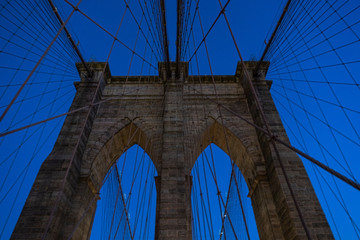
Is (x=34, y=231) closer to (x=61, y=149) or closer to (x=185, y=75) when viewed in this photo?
(x=61, y=149)

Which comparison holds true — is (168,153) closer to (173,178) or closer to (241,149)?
(173,178)

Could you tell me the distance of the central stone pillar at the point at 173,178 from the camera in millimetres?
5852

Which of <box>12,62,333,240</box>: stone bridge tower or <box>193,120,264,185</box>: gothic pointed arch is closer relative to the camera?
<box>12,62,333,240</box>: stone bridge tower

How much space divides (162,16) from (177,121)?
12.3 ft

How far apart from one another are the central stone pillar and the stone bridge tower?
0.03m

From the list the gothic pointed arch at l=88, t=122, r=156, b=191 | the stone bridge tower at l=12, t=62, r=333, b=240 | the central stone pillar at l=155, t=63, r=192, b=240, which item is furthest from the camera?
the gothic pointed arch at l=88, t=122, r=156, b=191

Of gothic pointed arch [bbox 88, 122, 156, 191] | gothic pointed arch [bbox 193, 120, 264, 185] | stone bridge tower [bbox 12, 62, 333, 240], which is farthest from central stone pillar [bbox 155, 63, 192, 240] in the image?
gothic pointed arch [bbox 193, 120, 264, 185]

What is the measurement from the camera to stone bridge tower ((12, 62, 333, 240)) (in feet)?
19.8

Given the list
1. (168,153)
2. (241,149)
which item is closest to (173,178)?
(168,153)

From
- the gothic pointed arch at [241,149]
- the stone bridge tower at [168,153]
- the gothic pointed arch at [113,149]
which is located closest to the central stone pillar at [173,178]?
the stone bridge tower at [168,153]

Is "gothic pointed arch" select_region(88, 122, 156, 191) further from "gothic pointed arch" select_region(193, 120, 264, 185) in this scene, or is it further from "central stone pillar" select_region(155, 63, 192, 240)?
"gothic pointed arch" select_region(193, 120, 264, 185)

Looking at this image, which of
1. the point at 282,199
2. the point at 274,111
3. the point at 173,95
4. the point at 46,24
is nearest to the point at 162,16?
the point at 173,95

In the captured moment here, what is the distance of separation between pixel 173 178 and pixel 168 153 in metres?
Result: 0.92

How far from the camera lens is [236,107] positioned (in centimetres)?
977
